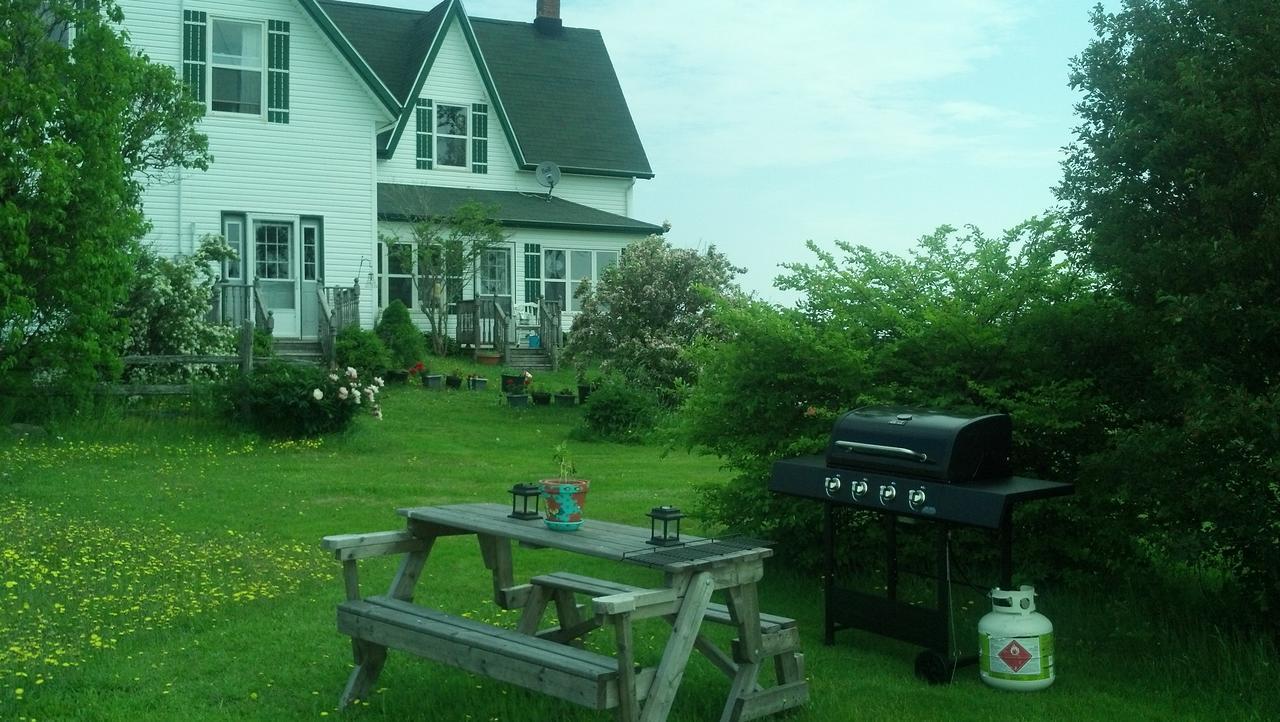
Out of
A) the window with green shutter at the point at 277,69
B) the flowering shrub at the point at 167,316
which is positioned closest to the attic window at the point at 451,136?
the window with green shutter at the point at 277,69

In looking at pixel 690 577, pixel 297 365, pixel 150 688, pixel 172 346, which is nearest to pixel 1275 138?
pixel 690 577

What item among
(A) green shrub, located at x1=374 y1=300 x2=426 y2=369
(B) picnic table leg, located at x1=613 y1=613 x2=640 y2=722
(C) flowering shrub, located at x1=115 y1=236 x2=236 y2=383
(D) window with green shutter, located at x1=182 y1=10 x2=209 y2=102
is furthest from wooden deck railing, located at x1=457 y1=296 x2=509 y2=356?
(B) picnic table leg, located at x1=613 y1=613 x2=640 y2=722

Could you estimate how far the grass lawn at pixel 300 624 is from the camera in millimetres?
6582

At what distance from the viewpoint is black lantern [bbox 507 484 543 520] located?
679 cm

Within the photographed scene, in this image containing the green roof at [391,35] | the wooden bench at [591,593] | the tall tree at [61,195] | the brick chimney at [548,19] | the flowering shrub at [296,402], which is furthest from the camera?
the brick chimney at [548,19]

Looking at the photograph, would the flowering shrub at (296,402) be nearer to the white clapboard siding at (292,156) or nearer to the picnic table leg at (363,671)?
the white clapboard siding at (292,156)

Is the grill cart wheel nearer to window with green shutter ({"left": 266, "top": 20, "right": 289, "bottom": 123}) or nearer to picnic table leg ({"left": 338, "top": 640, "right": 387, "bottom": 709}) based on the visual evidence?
picnic table leg ({"left": 338, "top": 640, "right": 387, "bottom": 709})

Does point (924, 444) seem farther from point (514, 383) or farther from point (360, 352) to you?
point (360, 352)

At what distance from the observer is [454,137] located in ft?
107

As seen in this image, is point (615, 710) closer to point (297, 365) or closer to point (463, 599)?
point (463, 599)

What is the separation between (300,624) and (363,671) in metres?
1.66

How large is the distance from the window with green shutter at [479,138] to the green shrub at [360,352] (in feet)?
28.8

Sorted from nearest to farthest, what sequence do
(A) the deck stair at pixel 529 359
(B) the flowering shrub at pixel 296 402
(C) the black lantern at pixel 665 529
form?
(C) the black lantern at pixel 665 529, (B) the flowering shrub at pixel 296 402, (A) the deck stair at pixel 529 359

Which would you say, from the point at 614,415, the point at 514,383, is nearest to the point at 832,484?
the point at 614,415
